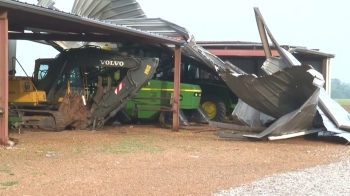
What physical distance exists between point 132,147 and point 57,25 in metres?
5.26

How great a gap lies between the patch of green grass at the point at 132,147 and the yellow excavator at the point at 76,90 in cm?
283

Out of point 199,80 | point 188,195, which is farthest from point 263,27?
point 188,195

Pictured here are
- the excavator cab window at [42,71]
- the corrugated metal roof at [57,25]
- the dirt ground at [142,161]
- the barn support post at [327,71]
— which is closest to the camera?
the dirt ground at [142,161]

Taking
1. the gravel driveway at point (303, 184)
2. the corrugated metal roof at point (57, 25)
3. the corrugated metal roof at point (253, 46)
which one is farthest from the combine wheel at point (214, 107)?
the gravel driveway at point (303, 184)

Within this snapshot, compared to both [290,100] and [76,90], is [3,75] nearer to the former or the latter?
[76,90]

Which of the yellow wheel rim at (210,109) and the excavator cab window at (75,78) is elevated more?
the excavator cab window at (75,78)

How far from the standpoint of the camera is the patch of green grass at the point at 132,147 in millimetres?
12492

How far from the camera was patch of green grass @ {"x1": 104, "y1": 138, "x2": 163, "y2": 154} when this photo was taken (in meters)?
12.5

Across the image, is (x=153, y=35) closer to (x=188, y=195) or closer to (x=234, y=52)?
(x=234, y=52)

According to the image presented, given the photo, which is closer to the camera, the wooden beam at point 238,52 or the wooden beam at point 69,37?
the wooden beam at point 69,37

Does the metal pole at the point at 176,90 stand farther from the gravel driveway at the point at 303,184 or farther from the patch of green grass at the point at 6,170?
the patch of green grass at the point at 6,170

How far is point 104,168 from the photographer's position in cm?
997

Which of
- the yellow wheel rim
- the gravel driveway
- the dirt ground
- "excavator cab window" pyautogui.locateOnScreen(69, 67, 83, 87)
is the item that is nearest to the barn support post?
the yellow wheel rim

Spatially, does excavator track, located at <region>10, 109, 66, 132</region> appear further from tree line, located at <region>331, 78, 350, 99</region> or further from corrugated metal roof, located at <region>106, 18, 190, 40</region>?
tree line, located at <region>331, 78, 350, 99</region>
